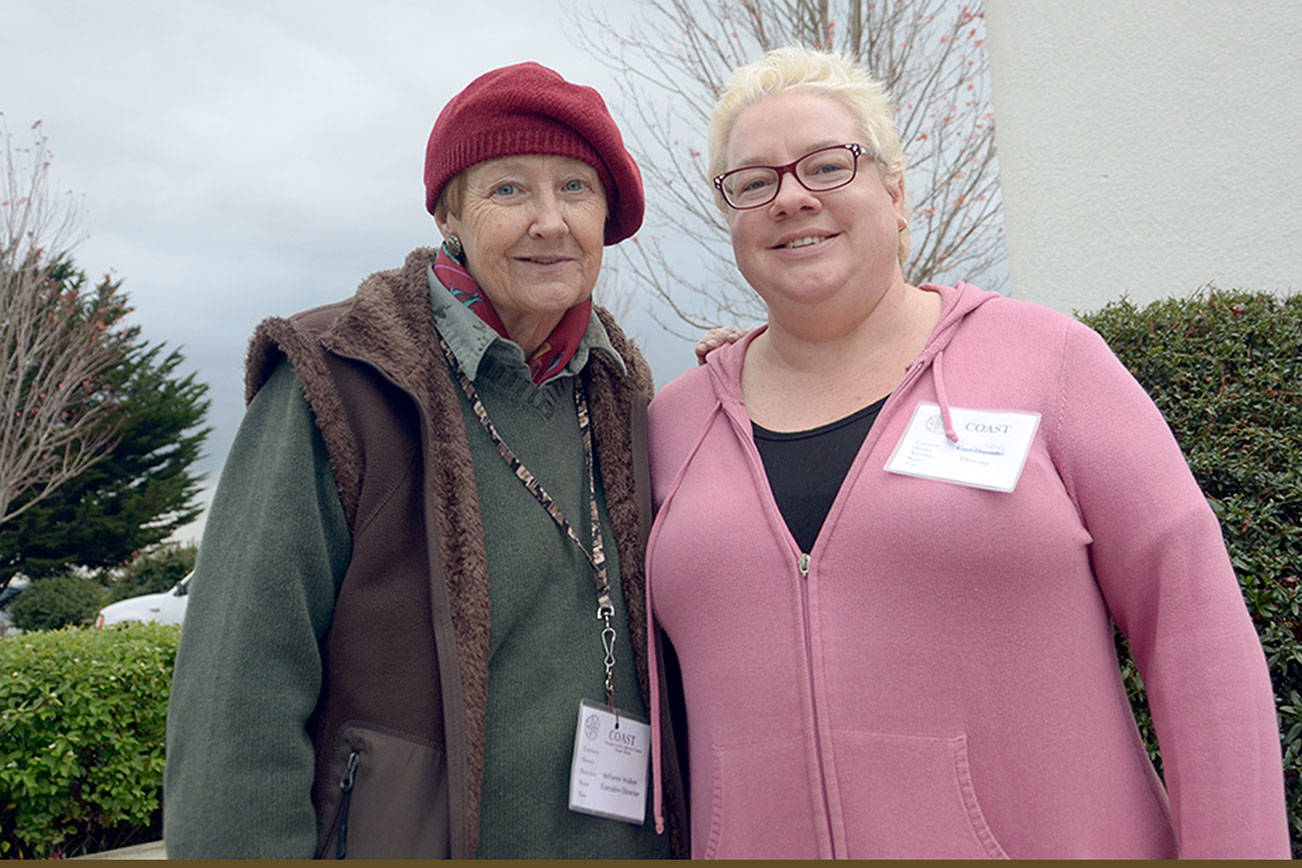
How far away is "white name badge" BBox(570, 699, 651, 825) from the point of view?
6.22 feet

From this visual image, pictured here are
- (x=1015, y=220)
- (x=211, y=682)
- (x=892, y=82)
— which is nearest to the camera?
(x=211, y=682)

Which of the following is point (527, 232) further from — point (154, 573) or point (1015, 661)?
point (154, 573)

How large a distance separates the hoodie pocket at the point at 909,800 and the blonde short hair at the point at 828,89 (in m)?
1.12

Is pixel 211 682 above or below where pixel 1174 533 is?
below

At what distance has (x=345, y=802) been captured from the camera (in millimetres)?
1690

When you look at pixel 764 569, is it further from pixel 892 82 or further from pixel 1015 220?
pixel 892 82

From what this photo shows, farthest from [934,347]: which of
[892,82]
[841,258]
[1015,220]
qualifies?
[892,82]

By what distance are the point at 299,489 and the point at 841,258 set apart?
1.21 m

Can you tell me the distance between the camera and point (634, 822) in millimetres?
2010

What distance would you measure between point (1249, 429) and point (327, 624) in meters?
2.99

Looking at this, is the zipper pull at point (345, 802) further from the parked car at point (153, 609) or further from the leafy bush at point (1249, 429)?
the parked car at point (153, 609)

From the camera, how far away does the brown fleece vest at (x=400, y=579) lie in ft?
5.59

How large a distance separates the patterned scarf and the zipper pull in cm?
93

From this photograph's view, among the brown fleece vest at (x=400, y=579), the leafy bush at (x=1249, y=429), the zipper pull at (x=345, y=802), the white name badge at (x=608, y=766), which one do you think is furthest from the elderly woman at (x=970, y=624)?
the leafy bush at (x=1249, y=429)
